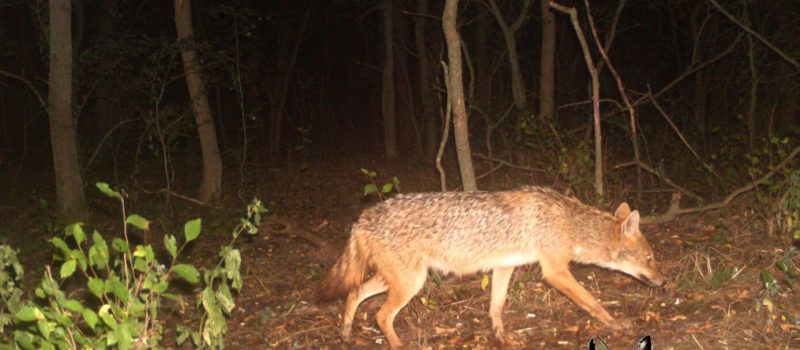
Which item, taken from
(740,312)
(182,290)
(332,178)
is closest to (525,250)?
(740,312)

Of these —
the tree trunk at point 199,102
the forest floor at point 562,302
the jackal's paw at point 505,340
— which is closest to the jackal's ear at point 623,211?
the forest floor at point 562,302

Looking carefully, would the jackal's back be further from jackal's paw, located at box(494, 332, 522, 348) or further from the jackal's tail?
jackal's paw, located at box(494, 332, 522, 348)

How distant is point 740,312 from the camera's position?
6637 mm

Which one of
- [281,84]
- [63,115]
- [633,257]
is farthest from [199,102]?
[281,84]

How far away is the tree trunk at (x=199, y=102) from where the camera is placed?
13.4m

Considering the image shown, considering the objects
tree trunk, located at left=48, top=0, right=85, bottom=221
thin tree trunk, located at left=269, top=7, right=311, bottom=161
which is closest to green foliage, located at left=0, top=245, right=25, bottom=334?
tree trunk, located at left=48, top=0, right=85, bottom=221

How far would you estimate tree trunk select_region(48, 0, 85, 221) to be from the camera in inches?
434

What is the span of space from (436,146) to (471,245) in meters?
14.1

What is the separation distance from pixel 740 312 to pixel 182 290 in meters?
5.85

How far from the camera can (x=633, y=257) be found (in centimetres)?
739

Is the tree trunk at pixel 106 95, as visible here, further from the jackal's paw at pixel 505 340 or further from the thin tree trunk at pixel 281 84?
the jackal's paw at pixel 505 340

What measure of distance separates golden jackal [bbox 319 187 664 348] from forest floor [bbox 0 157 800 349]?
11.9 inches

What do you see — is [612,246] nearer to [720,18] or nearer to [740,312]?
[740,312]

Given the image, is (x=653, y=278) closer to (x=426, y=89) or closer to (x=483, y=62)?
(x=483, y=62)
